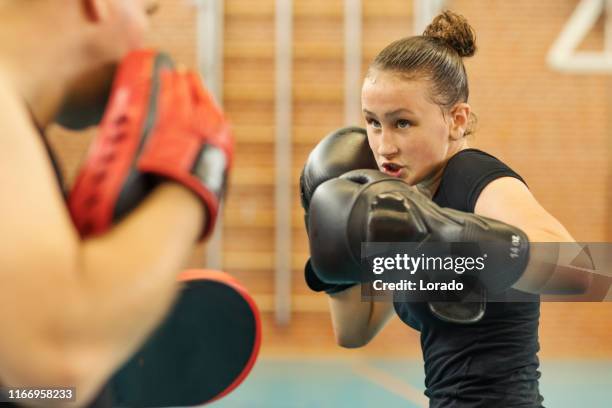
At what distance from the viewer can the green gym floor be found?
349 cm

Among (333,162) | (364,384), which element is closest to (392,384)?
(364,384)

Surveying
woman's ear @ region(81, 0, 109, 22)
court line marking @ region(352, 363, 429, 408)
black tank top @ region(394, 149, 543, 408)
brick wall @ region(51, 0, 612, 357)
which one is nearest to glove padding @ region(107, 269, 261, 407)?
black tank top @ region(394, 149, 543, 408)

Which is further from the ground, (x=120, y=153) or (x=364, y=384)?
(x=120, y=153)

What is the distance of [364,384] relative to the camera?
4047 mm

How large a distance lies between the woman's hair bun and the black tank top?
10.6 inches

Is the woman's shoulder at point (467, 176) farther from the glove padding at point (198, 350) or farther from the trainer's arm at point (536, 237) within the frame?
the glove padding at point (198, 350)

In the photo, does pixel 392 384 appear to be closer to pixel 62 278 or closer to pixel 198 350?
pixel 198 350

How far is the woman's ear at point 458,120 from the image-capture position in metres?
1.35

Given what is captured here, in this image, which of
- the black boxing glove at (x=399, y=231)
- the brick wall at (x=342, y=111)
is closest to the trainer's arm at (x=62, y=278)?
the black boxing glove at (x=399, y=231)

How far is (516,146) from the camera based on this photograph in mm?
5203

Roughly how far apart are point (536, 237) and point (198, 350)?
1.64 feet

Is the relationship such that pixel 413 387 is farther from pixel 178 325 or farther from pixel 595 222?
pixel 178 325

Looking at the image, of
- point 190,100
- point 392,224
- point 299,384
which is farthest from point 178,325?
point 299,384

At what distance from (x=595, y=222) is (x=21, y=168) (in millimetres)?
5207
